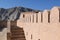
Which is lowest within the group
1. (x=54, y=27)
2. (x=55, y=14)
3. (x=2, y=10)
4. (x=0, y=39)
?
(x=0, y=39)

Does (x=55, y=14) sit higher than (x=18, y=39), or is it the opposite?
(x=55, y=14)

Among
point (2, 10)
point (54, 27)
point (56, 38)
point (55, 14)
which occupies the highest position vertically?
point (2, 10)

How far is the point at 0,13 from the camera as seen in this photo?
140 ft

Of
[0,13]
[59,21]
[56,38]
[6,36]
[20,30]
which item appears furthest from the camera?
[0,13]

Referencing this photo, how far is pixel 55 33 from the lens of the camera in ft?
11.6

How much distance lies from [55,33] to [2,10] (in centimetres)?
4123

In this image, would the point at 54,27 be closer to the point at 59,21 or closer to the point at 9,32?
the point at 59,21

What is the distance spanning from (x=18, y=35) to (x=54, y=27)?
5.46 metres

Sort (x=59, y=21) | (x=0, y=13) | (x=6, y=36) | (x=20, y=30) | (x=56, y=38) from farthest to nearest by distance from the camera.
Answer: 1. (x=0, y=13)
2. (x=20, y=30)
3. (x=6, y=36)
4. (x=56, y=38)
5. (x=59, y=21)

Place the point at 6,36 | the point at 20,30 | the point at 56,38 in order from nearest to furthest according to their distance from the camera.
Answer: the point at 56,38, the point at 6,36, the point at 20,30

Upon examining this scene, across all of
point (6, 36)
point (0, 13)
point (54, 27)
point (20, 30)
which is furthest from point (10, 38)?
point (0, 13)

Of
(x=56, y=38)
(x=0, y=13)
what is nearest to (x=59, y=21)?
(x=56, y=38)

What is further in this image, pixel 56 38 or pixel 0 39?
pixel 0 39

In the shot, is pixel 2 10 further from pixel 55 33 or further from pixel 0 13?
pixel 55 33
